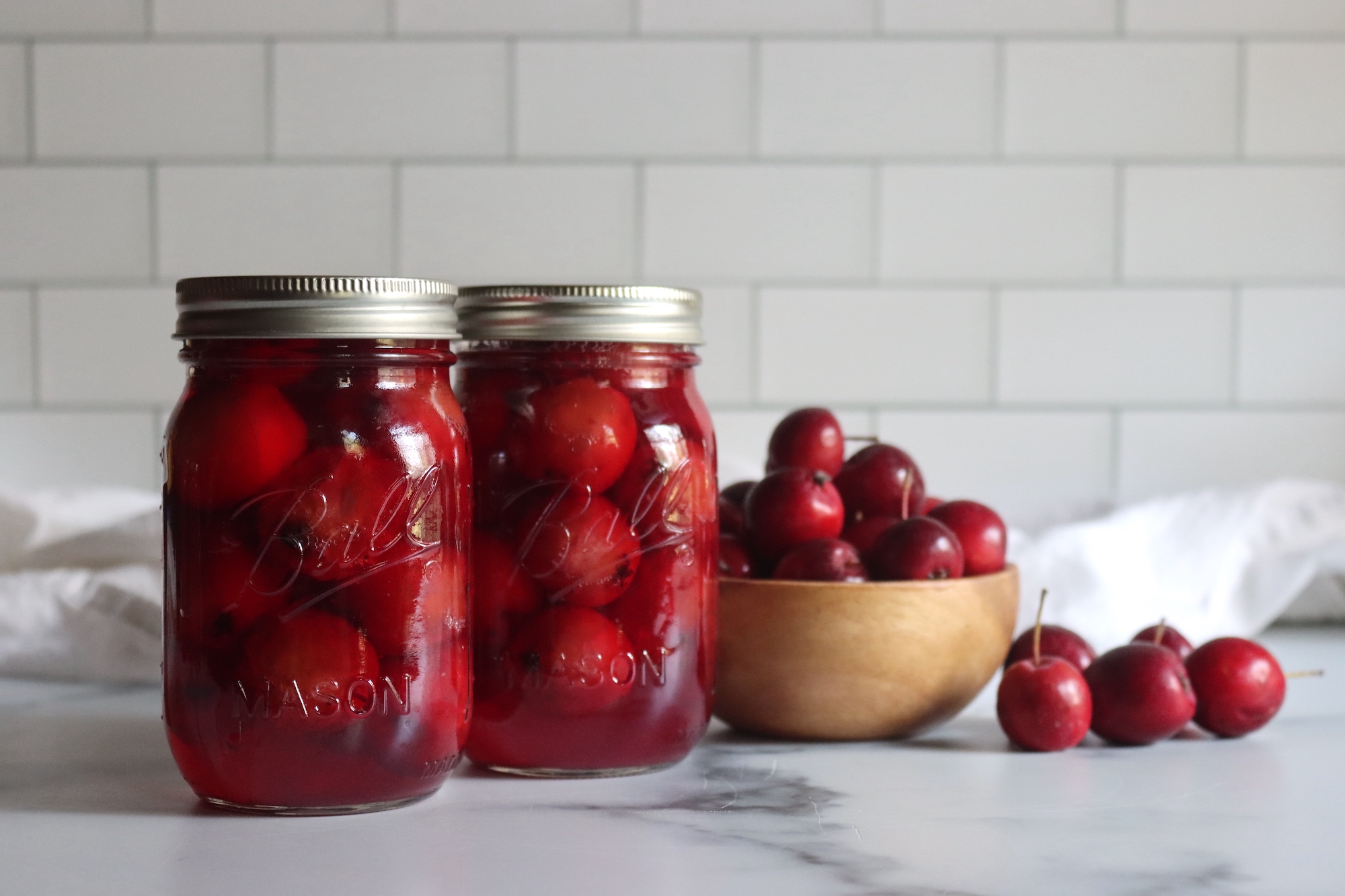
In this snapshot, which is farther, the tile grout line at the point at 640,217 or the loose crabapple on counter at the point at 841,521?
the tile grout line at the point at 640,217

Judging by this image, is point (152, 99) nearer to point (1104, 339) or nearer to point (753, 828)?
→ point (1104, 339)

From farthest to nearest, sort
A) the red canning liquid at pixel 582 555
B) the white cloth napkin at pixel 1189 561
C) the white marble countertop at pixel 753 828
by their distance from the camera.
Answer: the white cloth napkin at pixel 1189 561 → the red canning liquid at pixel 582 555 → the white marble countertop at pixel 753 828

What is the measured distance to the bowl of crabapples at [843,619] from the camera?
2.49 ft

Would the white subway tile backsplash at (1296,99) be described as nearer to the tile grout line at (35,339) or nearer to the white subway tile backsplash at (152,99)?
the white subway tile backsplash at (152,99)

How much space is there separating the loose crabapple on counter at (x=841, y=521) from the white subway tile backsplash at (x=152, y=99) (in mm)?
894

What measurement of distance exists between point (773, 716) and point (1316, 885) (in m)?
0.32

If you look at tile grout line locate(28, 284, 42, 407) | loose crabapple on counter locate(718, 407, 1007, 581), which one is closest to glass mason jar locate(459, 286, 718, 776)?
loose crabapple on counter locate(718, 407, 1007, 581)

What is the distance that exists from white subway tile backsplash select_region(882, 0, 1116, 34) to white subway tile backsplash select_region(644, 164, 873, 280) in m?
0.17

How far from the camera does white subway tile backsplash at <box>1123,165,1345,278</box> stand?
149cm

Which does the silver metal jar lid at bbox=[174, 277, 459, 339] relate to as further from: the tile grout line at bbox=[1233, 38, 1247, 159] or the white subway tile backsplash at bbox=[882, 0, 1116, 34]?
the tile grout line at bbox=[1233, 38, 1247, 159]

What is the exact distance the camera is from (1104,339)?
150 centimetres

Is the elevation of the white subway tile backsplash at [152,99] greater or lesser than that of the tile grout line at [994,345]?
greater

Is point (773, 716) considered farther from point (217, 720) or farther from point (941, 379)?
point (941, 379)

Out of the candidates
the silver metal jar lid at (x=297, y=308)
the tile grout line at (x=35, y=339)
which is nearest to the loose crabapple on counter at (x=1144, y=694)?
the silver metal jar lid at (x=297, y=308)
